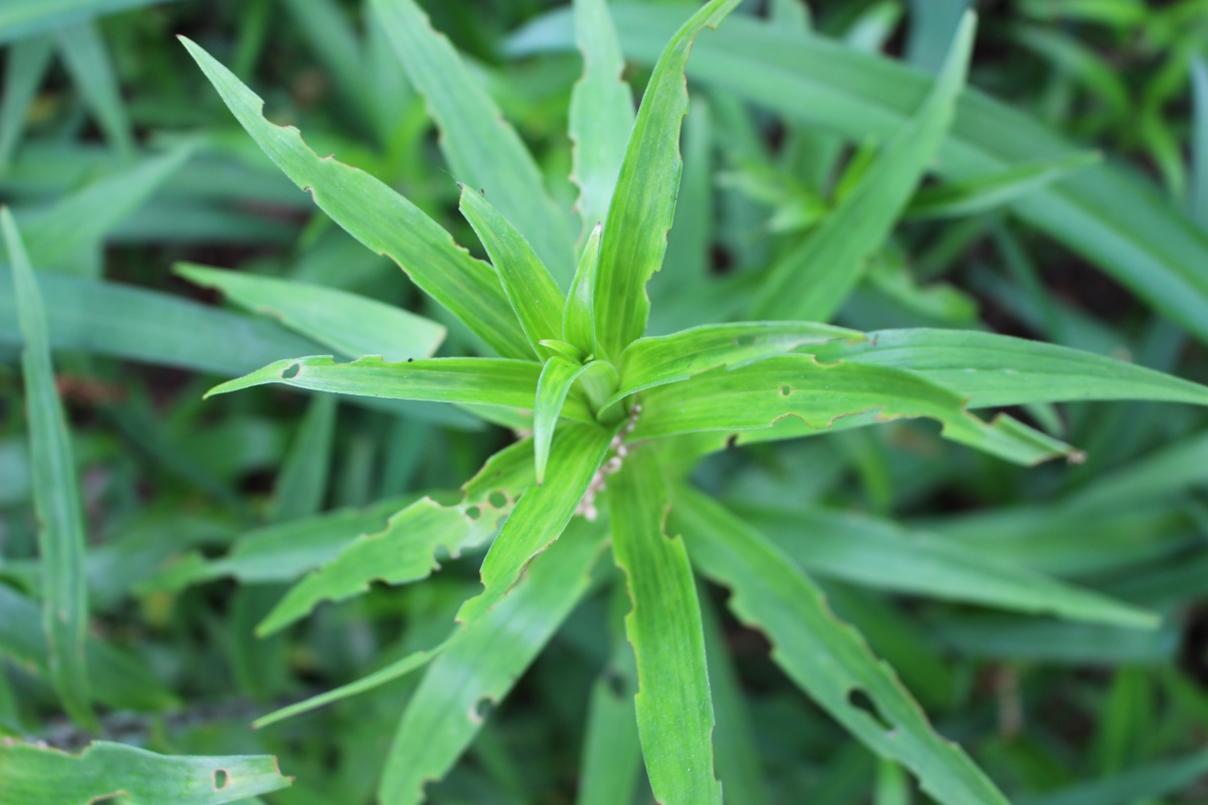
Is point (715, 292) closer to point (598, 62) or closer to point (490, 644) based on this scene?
point (598, 62)

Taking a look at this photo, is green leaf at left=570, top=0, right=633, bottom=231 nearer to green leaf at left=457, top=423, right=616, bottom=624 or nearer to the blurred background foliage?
green leaf at left=457, top=423, right=616, bottom=624

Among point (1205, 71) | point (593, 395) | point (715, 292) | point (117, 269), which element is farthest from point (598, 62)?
point (117, 269)

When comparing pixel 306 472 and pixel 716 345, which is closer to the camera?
pixel 716 345

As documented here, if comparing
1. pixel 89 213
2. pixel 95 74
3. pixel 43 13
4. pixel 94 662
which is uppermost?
pixel 95 74

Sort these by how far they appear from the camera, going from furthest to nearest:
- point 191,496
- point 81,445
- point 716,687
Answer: point 191,496 → point 81,445 → point 716,687

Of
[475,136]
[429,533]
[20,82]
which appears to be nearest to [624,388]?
[429,533]

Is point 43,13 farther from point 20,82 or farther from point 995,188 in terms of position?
point 995,188

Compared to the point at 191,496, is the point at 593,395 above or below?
below
